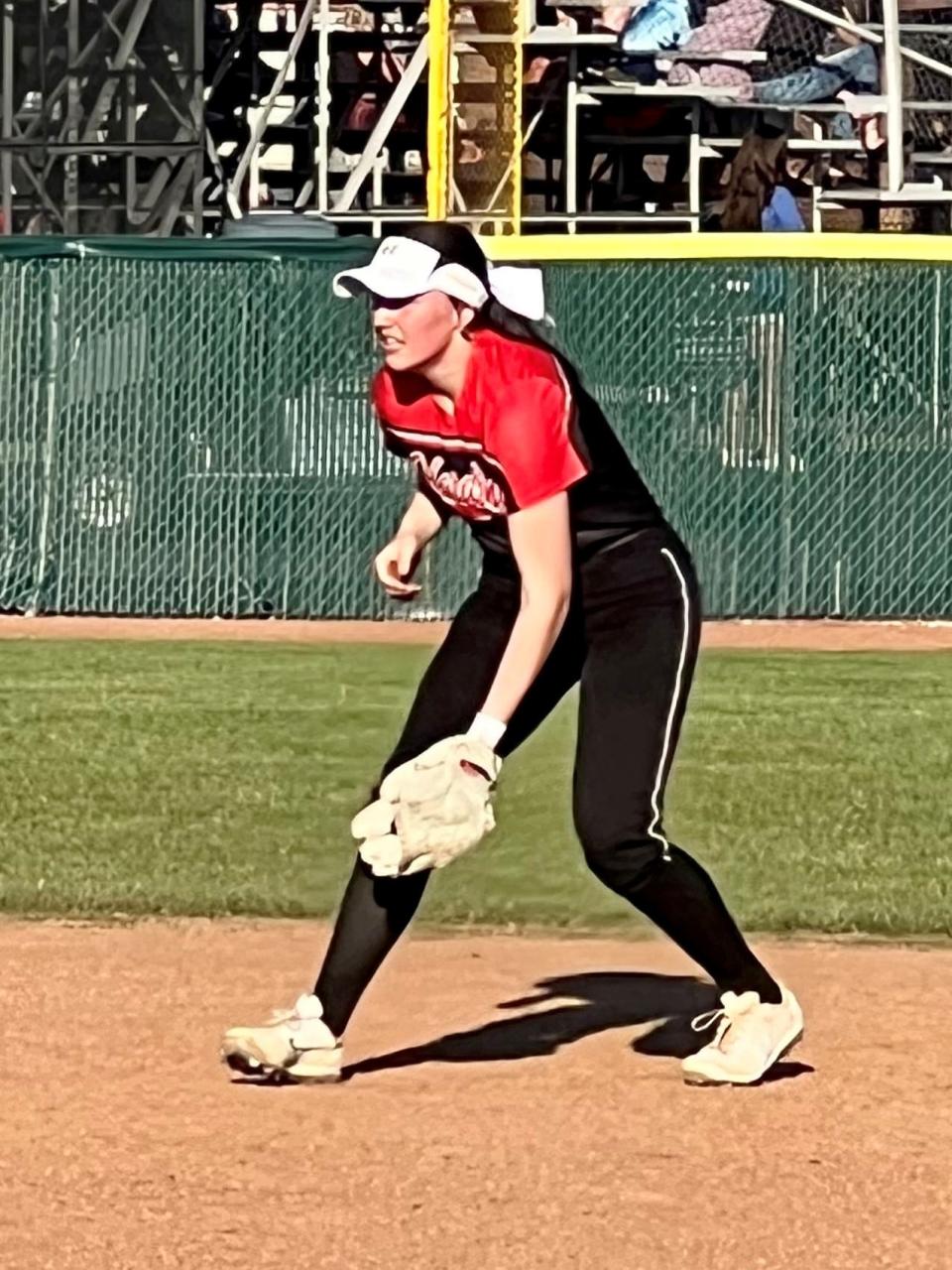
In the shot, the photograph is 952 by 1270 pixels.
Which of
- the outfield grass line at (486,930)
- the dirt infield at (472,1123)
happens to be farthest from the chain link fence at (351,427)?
the dirt infield at (472,1123)

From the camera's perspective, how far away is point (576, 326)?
1798 cm

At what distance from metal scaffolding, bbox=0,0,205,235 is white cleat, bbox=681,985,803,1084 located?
19861 millimetres

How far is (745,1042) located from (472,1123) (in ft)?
2.22

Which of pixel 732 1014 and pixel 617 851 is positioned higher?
pixel 617 851

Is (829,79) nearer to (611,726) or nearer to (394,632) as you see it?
(394,632)

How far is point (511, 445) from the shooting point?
5.98 metres

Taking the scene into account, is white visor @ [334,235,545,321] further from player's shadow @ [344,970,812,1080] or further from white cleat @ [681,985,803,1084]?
player's shadow @ [344,970,812,1080]

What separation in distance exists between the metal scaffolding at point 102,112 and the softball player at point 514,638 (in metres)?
19.7

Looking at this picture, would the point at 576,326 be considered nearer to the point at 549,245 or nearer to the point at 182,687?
the point at 549,245

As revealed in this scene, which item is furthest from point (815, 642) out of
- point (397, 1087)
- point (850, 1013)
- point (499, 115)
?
point (397, 1087)

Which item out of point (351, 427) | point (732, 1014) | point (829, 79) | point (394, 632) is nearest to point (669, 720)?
point (732, 1014)

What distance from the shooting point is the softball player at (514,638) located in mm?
6035

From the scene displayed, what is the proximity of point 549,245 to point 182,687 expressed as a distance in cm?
474

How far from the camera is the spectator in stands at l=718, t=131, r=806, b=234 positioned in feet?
84.4
